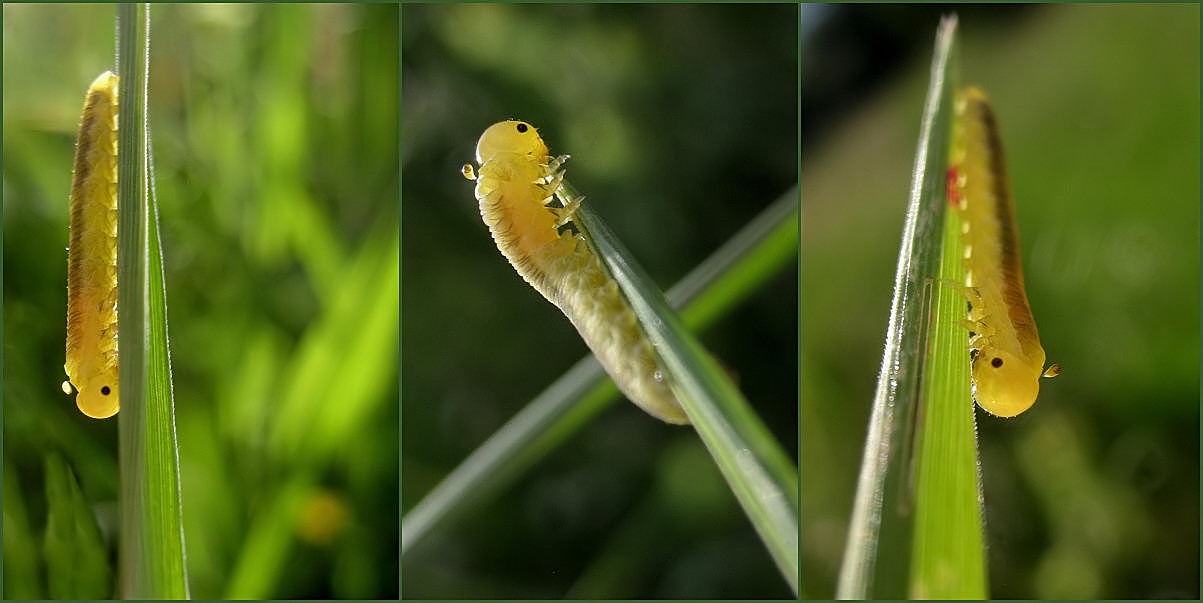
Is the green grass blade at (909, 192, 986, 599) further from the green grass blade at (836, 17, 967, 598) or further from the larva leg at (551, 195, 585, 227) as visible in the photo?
the larva leg at (551, 195, 585, 227)

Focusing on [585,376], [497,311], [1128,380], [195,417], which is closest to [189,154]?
[195,417]

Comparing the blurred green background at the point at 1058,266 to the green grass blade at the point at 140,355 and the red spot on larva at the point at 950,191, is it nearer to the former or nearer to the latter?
the red spot on larva at the point at 950,191

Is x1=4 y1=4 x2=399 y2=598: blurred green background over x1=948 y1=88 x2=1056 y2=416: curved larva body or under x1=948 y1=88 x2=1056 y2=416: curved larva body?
over

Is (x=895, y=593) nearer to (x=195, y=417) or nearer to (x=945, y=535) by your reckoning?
(x=945, y=535)

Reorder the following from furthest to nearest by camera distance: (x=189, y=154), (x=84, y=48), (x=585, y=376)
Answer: (x=189, y=154), (x=84, y=48), (x=585, y=376)

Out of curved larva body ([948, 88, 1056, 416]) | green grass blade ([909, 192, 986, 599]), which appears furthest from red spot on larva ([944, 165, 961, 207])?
green grass blade ([909, 192, 986, 599])

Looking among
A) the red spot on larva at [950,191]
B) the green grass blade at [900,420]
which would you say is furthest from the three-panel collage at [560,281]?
the green grass blade at [900,420]

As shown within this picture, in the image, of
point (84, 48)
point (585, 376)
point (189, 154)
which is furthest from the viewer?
point (189, 154)

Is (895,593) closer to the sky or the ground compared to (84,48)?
closer to the ground
